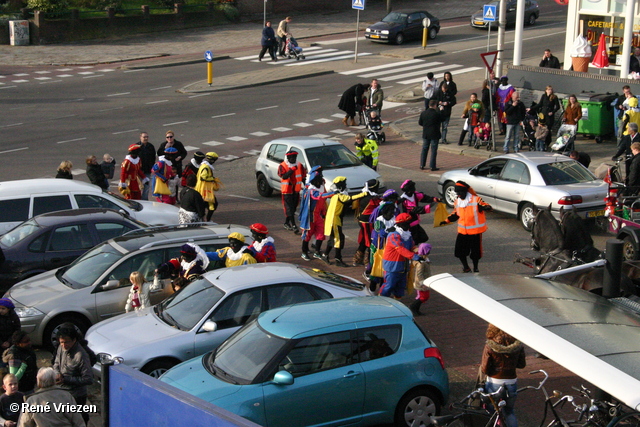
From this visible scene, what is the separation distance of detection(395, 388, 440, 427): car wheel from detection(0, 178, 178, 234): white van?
734 cm

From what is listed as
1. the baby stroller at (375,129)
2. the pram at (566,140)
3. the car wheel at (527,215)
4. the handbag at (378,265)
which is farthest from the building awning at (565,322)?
the baby stroller at (375,129)

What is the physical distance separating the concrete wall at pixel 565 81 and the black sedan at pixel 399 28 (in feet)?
45.8

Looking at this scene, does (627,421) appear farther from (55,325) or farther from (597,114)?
(597,114)

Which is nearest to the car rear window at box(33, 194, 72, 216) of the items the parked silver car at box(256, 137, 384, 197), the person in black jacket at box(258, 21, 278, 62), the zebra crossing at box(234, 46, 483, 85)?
the parked silver car at box(256, 137, 384, 197)

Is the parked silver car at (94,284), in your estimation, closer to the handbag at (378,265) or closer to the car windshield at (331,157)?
the handbag at (378,265)

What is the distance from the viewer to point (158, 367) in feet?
31.1

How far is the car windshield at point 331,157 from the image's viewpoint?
18047 mm

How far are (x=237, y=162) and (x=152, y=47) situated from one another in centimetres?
1906

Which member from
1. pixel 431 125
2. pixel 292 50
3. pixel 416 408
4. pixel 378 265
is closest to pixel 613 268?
pixel 416 408

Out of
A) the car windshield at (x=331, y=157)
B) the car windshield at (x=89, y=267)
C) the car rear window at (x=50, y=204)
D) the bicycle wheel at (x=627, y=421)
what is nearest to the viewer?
the bicycle wheel at (x=627, y=421)

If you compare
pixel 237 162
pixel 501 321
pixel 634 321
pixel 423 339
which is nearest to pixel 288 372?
pixel 423 339

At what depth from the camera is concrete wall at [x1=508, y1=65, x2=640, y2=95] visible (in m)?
23.6

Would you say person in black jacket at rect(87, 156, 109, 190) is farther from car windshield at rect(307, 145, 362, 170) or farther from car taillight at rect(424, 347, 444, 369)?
car taillight at rect(424, 347, 444, 369)

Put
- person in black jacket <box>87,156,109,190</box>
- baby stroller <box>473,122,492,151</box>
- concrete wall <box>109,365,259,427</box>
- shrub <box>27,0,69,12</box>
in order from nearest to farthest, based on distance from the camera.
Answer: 1. concrete wall <box>109,365,259,427</box>
2. person in black jacket <box>87,156,109,190</box>
3. baby stroller <box>473,122,492,151</box>
4. shrub <box>27,0,69,12</box>
